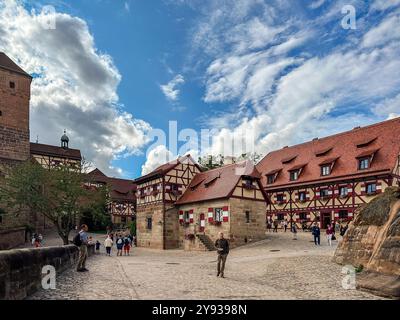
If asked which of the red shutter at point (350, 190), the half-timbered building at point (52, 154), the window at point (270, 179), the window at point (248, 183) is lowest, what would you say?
the red shutter at point (350, 190)

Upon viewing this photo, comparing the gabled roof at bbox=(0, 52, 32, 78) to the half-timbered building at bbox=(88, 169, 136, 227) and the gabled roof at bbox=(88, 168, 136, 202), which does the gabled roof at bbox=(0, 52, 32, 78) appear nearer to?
the half-timbered building at bbox=(88, 169, 136, 227)

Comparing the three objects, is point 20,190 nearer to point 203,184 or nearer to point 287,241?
point 203,184

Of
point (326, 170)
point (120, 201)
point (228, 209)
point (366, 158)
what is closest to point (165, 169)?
point (228, 209)

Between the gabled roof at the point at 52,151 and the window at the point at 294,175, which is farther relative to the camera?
the gabled roof at the point at 52,151

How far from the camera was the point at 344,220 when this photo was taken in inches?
1199

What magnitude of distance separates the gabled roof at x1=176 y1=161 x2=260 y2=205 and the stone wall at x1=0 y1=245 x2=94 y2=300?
58.3 feet

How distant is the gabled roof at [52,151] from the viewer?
1956 inches

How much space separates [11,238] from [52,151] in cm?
1950

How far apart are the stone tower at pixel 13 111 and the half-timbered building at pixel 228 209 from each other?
20.9 meters

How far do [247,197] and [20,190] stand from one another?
1759 centimetres

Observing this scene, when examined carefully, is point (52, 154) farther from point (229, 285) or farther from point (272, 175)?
point (229, 285)

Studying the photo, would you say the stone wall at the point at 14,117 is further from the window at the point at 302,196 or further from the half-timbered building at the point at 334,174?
the window at the point at 302,196

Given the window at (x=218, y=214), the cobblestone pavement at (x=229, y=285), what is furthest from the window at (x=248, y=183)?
the cobblestone pavement at (x=229, y=285)
